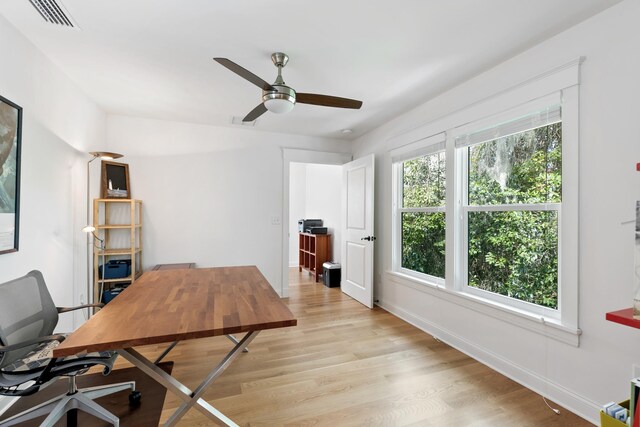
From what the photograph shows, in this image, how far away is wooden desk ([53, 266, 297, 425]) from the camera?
1.19 metres

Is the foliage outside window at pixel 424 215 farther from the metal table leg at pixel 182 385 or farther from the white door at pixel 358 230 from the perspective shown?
the metal table leg at pixel 182 385

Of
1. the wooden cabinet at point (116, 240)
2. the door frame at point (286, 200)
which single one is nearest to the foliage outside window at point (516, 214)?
the door frame at point (286, 200)

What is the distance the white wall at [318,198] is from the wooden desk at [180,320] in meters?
3.98

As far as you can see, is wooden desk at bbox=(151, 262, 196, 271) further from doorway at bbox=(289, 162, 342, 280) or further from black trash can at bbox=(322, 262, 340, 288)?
doorway at bbox=(289, 162, 342, 280)

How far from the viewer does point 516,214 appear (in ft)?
7.72

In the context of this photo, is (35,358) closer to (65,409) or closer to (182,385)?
(65,409)

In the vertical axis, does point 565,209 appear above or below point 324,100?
below

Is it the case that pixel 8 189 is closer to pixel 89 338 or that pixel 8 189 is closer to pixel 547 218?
pixel 89 338

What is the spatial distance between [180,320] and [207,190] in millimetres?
3010

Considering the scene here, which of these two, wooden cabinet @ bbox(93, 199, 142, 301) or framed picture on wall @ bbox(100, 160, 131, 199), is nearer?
wooden cabinet @ bbox(93, 199, 142, 301)

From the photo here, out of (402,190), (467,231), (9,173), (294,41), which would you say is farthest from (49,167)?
(467,231)

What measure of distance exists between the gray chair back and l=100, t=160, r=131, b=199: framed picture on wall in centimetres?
184

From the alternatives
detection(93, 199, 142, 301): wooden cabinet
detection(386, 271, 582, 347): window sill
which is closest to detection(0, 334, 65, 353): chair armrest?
detection(93, 199, 142, 301): wooden cabinet

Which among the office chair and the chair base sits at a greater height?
the office chair
